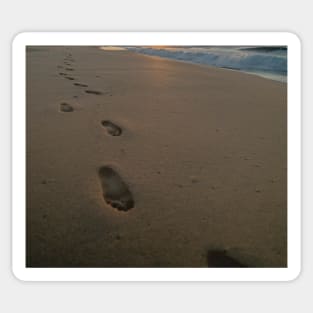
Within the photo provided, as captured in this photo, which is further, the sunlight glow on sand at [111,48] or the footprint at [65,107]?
the footprint at [65,107]

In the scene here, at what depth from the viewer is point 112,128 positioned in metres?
1.89

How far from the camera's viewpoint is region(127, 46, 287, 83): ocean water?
170 cm

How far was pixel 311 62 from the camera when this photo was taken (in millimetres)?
1655

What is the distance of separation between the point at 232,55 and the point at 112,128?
61cm

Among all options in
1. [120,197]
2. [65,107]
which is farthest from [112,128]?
[120,197]

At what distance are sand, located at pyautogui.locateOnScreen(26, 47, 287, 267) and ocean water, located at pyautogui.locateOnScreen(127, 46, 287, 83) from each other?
9cm

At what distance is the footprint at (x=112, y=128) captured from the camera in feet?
6.11

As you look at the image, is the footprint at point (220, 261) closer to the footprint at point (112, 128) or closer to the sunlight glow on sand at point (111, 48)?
the footprint at point (112, 128)

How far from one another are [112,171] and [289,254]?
75 cm

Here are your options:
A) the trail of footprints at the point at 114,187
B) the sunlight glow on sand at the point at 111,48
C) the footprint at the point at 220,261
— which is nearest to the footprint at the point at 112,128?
the trail of footprints at the point at 114,187

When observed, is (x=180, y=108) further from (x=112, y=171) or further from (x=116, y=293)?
(x=116, y=293)

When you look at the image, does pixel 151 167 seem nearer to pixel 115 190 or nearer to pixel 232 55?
pixel 115 190

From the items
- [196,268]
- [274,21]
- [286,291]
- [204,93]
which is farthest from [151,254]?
[274,21]

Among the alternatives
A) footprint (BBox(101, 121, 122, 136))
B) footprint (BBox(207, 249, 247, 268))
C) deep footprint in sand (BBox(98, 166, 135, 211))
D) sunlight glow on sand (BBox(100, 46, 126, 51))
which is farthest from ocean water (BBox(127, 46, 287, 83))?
footprint (BBox(207, 249, 247, 268))
